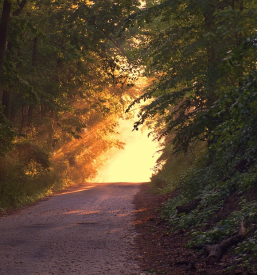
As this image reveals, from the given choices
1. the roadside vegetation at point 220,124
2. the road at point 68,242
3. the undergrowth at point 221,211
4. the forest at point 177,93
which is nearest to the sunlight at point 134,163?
the forest at point 177,93

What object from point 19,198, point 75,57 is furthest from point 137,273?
point 75,57

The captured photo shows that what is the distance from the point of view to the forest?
263 inches

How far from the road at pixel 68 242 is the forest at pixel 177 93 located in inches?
62.8

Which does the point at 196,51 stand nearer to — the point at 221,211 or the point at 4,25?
the point at 221,211

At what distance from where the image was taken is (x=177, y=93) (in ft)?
40.1

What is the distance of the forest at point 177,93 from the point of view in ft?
21.9

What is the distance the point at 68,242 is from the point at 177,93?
246 inches

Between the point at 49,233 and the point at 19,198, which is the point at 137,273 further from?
the point at 19,198

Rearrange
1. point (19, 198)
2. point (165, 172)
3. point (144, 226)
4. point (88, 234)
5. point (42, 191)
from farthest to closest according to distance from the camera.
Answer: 1. point (165, 172)
2. point (42, 191)
3. point (19, 198)
4. point (144, 226)
5. point (88, 234)

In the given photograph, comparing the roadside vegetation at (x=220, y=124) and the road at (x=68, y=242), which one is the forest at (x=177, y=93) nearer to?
the roadside vegetation at (x=220, y=124)

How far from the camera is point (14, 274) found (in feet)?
20.0

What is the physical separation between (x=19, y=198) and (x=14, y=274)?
416 inches

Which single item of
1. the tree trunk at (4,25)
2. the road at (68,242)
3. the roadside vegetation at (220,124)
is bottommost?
the road at (68,242)

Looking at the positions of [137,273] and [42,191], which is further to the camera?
[42,191]
